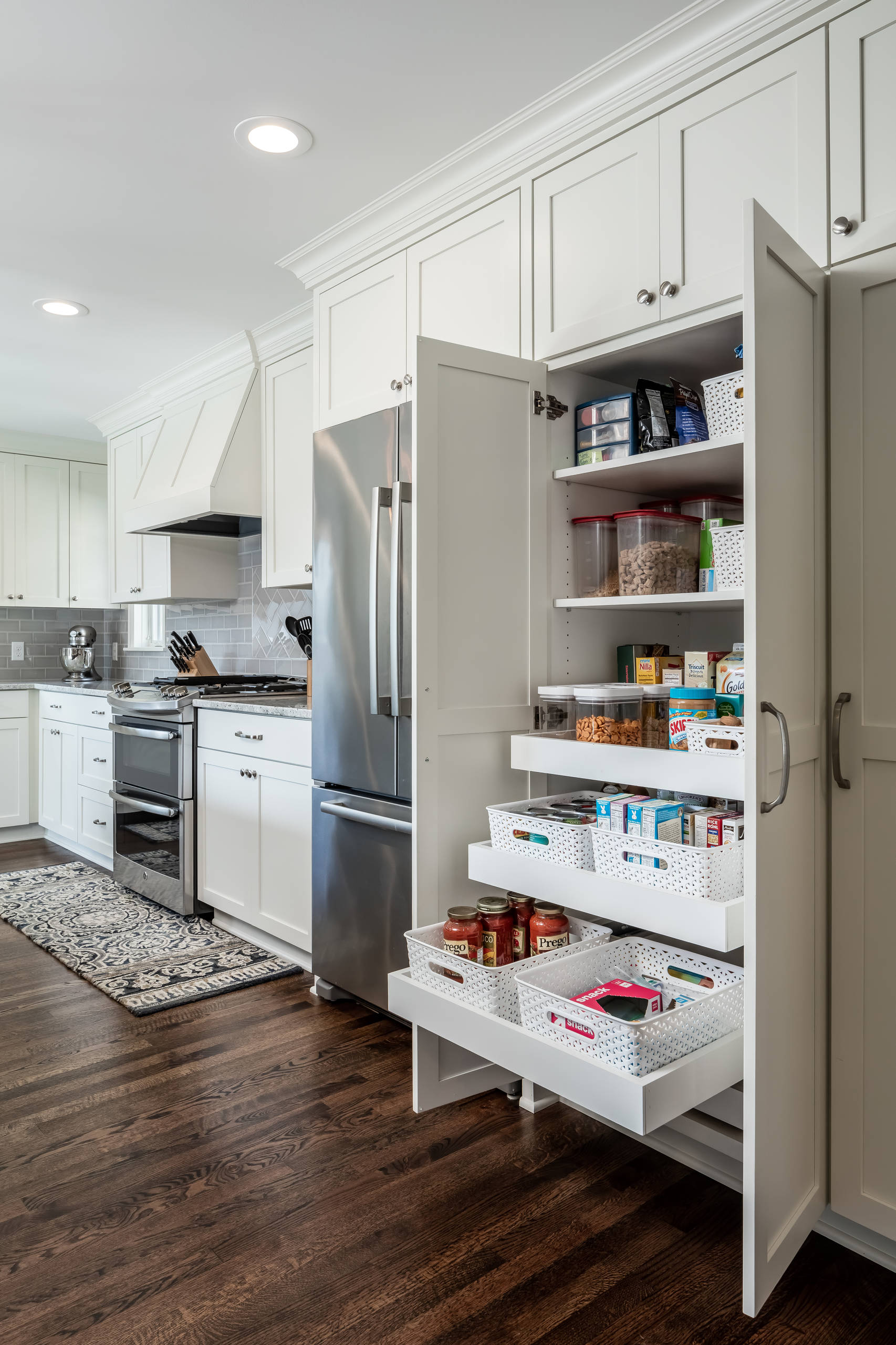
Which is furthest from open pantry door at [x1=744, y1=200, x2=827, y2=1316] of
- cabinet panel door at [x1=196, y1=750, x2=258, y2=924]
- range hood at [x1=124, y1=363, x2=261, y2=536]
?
range hood at [x1=124, y1=363, x2=261, y2=536]

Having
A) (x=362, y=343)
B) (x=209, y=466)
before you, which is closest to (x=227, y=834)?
(x=209, y=466)

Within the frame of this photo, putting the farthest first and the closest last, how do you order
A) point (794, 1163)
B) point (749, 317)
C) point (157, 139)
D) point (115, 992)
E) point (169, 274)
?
point (169, 274)
point (115, 992)
point (157, 139)
point (794, 1163)
point (749, 317)

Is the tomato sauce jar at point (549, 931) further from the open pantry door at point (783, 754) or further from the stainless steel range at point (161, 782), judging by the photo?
the stainless steel range at point (161, 782)

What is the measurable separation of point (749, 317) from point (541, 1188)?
178 cm

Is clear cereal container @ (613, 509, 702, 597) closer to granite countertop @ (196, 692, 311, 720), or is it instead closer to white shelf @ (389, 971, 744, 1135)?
white shelf @ (389, 971, 744, 1135)

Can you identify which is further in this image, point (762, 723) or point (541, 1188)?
point (541, 1188)

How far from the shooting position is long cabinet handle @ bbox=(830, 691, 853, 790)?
168cm

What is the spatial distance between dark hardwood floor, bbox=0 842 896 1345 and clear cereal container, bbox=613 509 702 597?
1335 millimetres

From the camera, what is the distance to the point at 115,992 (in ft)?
9.75

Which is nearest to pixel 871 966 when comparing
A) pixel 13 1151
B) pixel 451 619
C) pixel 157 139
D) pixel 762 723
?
pixel 762 723

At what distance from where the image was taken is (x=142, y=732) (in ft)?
13.0

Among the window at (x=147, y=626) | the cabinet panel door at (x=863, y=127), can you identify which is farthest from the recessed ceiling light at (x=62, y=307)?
the cabinet panel door at (x=863, y=127)

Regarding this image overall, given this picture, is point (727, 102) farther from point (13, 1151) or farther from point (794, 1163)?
point (13, 1151)

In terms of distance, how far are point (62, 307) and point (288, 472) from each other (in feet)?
3.61
